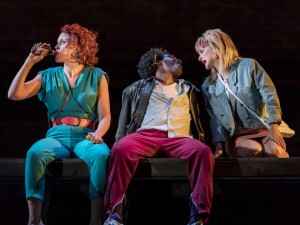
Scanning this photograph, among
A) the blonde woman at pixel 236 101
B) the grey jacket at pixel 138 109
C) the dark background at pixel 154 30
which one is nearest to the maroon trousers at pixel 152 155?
the grey jacket at pixel 138 109

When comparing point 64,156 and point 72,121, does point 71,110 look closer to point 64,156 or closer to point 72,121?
point 72,121

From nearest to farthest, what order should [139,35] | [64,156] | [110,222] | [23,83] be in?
[110,222] < [64,156] < [23,83] < [139,35]

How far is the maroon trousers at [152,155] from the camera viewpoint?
245 cm

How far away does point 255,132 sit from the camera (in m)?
3.15

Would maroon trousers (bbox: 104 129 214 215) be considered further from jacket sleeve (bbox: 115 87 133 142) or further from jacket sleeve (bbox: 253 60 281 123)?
jacket sleeve (bbox: 253 60 281 123)

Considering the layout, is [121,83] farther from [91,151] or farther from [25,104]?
[91,151]

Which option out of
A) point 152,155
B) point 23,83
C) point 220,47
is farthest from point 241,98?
point 23,83

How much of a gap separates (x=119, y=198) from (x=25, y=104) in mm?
2118

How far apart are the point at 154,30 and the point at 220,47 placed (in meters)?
1.29

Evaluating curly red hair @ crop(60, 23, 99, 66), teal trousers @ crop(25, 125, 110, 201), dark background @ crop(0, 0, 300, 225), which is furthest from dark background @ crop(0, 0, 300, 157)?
teal trousers @ crop(25, 125, 110, 201)

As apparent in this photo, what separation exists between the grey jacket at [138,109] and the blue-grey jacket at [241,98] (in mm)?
139

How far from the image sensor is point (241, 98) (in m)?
3.19

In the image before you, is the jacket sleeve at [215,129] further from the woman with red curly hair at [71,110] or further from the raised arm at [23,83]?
the raised arm at [23,83]

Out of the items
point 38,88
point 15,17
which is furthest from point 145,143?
point 15,17
